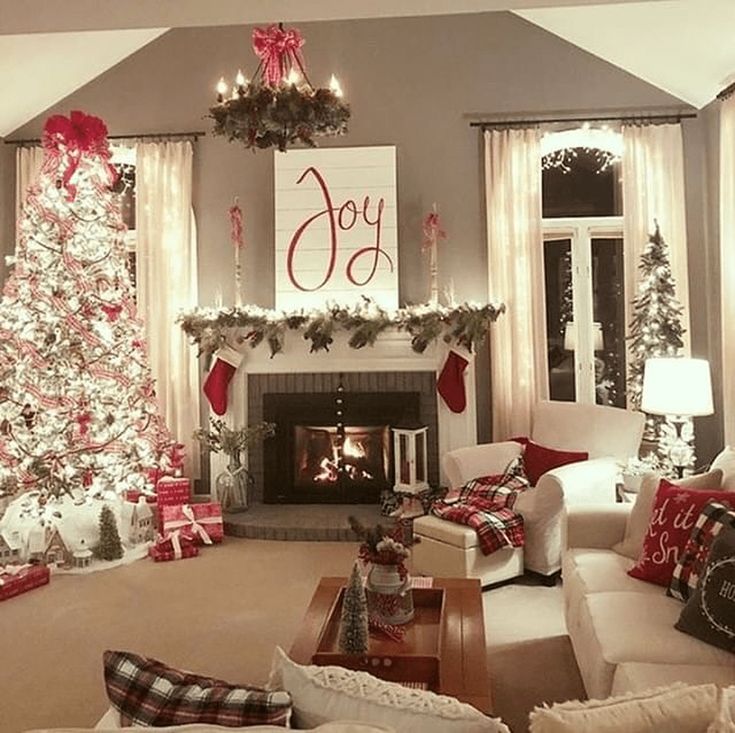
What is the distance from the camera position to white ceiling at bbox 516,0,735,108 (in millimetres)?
4840

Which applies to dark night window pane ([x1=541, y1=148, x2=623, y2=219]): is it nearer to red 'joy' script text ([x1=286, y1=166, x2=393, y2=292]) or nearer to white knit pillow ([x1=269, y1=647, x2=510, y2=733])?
red 'joy' script text ([x1=286, y1=166, x2=393, y2=292])

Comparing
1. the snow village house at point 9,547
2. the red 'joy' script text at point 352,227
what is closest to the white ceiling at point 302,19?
the red 'joy' script text at point 352,227

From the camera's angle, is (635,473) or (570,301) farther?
(570,301)

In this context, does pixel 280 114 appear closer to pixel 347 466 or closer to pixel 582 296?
pixel 347 466

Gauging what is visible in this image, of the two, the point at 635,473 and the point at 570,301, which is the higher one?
the point at 570,301

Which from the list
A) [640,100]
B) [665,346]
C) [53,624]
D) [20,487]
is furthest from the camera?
[640,100]

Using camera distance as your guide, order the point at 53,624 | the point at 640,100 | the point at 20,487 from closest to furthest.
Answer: the point at 53,624, the point at 20,487, the point at 640,100

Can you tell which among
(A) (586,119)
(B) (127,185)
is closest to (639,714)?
(A) (586,119)

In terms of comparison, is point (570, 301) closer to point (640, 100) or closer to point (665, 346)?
point (665, 346)

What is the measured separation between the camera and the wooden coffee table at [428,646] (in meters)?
2.58

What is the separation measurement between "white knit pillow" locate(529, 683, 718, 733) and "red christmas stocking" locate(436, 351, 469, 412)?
4629 mm

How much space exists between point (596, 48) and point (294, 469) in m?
4.08

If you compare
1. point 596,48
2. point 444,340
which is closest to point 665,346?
point 444,340

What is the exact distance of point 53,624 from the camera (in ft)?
13.6
